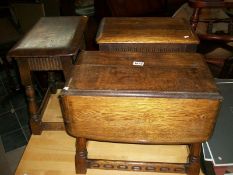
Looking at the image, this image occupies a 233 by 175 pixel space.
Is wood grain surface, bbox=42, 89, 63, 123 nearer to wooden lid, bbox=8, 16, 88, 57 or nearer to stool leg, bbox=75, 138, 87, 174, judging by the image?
stool leg, bbox=75, 138, 87, 174

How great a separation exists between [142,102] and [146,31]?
1.83 ft

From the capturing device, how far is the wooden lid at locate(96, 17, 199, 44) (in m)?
1.37

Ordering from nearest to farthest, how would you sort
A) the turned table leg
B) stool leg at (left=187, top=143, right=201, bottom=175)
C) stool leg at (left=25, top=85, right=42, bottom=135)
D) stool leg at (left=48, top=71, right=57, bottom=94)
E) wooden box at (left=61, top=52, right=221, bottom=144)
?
wooden box at (left=61, top=52, right=221, bottom=144) < stool leg at (left=187, top=143, right=201, bottom=175) < the turned table leg < stool leg at (left=25, top=85, right=42, bottom=135) < stool leg at (left=48, top=71, right=57, bottom=94)

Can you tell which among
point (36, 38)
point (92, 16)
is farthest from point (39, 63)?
point (92, 16)

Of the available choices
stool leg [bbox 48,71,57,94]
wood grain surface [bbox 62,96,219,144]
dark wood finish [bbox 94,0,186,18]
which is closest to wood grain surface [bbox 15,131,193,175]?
wood grain surface [bbox 62,96,219,144]

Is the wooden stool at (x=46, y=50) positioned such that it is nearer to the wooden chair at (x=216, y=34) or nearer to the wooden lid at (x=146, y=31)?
the wooden lid at (x=146, y=31)

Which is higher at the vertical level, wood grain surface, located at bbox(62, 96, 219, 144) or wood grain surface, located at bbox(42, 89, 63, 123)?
wood grain surface, located at bbox(62, 96, 219, 144)

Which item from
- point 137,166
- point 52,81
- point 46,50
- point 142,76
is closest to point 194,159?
point 137,166

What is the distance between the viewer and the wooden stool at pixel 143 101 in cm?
103

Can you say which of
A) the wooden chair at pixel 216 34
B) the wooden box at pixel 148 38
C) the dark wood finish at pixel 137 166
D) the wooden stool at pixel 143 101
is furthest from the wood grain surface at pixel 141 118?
the wooden chair at pixel 216 34

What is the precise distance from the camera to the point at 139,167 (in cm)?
132

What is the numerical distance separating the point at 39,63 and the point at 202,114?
82cm

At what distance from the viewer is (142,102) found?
1.04m

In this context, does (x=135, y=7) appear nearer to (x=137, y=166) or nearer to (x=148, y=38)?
(x=148, y=38)
